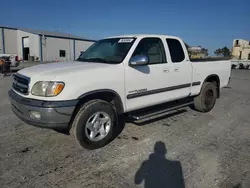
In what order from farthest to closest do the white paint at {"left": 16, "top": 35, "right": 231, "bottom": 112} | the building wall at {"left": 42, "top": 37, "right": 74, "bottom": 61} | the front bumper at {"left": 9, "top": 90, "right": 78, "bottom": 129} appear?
the building wall at {"left": 42, "top": 37, "right": 74, "bottom": 61}, the white paint at {"left": 16, "top": 35, "right": 231, "bottom": 112}, the front bumper at {"left": 9, "top": 90, "right": 78, "bottom": 129}

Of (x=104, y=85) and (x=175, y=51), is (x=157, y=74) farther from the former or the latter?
(x=104, y=85)

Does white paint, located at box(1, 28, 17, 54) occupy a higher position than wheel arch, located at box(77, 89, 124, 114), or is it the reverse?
white paint, located at box(1, 28, 17, 54)

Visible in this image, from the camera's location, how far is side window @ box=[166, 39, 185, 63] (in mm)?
4672

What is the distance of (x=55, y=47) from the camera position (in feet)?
129

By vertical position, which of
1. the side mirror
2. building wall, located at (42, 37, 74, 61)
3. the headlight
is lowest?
the headlight

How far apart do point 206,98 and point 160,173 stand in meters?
3.58

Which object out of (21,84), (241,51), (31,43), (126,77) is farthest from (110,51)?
(241,51)

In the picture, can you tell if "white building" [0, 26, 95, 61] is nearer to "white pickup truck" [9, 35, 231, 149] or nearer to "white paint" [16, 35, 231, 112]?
"white pickup truck" [9, 35, 231, 149]

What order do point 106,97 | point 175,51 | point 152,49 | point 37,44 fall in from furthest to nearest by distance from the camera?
point 37,44
point 175,51
point 152,49
point 106,97

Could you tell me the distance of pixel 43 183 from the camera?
8.53 ft

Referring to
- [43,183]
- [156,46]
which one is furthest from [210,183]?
[156,46]

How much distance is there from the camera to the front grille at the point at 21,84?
3.24 m

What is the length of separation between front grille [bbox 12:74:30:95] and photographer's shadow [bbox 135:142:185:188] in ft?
7.03

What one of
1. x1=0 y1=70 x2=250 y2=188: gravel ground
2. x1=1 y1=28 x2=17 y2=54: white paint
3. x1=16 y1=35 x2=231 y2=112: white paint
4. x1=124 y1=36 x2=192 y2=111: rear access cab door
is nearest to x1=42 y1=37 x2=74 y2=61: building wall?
x1=1 y1=28 x2=17 y2=54: white paint
